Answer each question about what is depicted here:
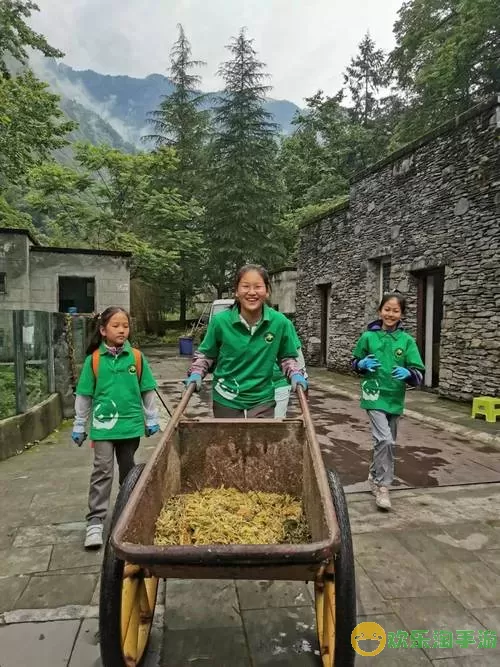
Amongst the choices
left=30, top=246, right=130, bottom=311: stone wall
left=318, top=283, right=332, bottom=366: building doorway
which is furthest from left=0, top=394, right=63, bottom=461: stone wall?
left=318, top=283, right=332, bottom=366: building doorway

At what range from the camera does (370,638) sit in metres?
2.28

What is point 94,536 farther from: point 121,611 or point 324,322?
point 324,322

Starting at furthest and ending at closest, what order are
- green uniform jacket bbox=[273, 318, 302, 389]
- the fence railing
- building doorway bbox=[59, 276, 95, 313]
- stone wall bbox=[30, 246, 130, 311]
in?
building doorway bbox=[59, 276, 95, 313] < stone wall bbox=[30, 246, 130, 311] < the fence railing < green uniform jacket bbox=[273, 318, 302, 389]

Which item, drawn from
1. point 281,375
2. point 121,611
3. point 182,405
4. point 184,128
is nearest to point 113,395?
point 182,405

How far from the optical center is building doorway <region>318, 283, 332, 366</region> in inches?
601

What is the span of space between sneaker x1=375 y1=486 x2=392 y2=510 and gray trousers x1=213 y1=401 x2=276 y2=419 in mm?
1304

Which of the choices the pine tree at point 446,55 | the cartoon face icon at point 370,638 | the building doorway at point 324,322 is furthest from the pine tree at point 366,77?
the cartoon face icon at point 370,638

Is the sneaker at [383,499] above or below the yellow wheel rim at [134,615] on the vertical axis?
below

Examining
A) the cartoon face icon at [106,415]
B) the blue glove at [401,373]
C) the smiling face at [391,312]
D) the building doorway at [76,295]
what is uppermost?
the building doorway at [76,295]

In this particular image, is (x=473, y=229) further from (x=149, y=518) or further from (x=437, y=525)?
(x=149, y=518)

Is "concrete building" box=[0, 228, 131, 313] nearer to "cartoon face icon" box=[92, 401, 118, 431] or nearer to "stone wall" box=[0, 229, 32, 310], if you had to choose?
"stone wall" box=[0, 229, 32, 310]

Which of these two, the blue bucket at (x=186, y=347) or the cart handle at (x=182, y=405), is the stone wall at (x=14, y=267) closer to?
the blue bucket at (x=186, y=347)

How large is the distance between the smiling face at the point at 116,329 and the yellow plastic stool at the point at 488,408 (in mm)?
6023

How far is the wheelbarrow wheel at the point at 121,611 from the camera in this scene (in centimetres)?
171
